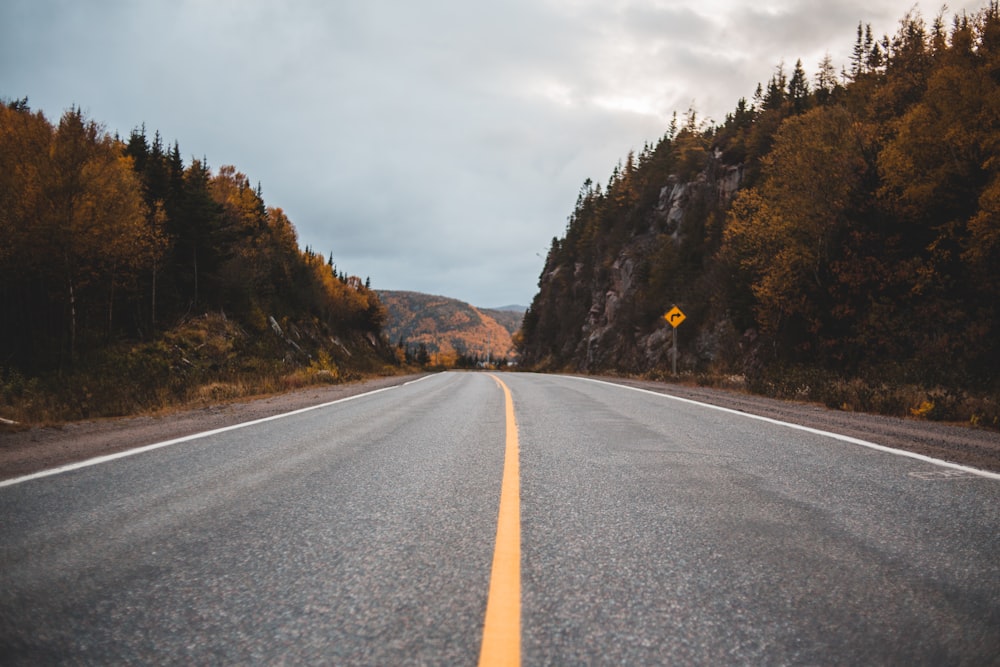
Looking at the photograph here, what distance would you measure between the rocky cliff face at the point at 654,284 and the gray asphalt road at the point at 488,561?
26.3m

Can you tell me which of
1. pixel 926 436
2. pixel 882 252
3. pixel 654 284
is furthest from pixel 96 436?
pixel 654 284

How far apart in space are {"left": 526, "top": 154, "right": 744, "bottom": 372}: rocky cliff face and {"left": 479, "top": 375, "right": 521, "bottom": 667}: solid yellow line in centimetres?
2742

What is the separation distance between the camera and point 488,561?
2258 millimetres

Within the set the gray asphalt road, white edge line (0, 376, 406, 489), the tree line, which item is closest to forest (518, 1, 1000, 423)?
the gray asphalt road

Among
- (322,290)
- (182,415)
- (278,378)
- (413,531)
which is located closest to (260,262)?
(322,290)

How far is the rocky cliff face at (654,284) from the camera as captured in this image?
34.8m

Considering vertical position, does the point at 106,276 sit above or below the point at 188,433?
above

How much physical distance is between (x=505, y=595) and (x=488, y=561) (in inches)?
14.0

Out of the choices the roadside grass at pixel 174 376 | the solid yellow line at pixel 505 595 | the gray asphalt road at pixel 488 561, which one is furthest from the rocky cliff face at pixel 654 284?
the solid yellow line at pixel 505 595

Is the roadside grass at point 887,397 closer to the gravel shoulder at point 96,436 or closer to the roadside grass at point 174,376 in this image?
the gravel shoulder at point 96,436

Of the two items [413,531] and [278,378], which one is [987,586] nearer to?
[413,531]

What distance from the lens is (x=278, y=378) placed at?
1716 cm

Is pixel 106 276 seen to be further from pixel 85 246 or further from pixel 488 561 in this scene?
pixel 488 561

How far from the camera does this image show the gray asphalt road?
1.62 metres
